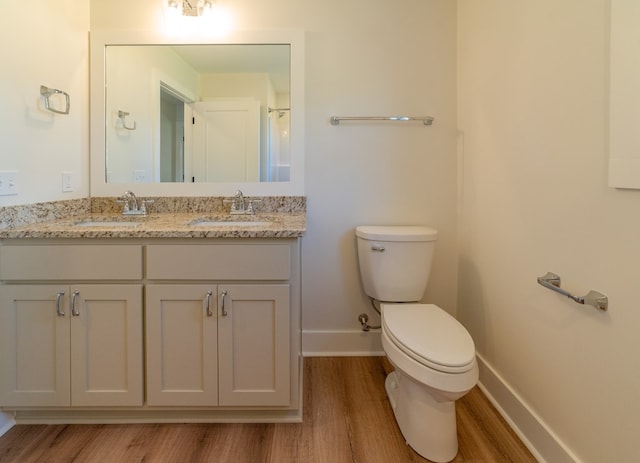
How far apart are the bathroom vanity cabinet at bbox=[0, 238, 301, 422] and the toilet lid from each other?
416 mm

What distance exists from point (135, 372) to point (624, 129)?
6.04 feet

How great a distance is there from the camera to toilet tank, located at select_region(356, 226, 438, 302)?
71.6 inches

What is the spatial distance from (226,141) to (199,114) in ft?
0.69

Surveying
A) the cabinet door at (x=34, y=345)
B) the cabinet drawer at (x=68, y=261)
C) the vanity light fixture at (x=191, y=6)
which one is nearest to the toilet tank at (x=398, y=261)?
the cabinet drawer at (x=68, y=261)

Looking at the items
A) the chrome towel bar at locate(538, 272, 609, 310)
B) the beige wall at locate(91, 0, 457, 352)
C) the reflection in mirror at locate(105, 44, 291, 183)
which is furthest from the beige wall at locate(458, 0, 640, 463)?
the reflection in mirror at locate(105, 44, 291, 183)

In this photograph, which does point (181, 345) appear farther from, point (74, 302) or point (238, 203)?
point (238, 203)

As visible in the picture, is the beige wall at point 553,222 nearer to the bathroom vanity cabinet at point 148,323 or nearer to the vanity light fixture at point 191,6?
the bathroom vanity cabinet at point 148,323

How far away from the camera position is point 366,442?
1.43 metres

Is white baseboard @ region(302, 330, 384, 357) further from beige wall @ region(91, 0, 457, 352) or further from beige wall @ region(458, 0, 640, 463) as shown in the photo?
beige wall @ region(458, 0, 640, 463)

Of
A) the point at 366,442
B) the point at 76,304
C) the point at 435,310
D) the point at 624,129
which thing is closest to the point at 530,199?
the point at 624,129

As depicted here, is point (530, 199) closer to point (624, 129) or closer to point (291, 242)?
point (624, 129)

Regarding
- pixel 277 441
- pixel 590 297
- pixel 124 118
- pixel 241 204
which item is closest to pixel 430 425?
pixel 277 441

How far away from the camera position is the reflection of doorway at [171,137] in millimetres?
2025

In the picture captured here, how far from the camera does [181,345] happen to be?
1.46 metres
